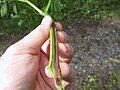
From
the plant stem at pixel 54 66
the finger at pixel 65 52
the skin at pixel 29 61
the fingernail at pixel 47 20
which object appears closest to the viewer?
the plant stem at pixel 54 66

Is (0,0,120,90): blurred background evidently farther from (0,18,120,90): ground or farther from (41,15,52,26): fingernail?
(41,15,52,26): fingernail

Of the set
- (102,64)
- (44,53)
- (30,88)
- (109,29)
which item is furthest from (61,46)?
(109,29)

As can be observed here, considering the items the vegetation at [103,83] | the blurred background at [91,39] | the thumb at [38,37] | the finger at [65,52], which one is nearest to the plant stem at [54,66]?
the thumb at [38,37]

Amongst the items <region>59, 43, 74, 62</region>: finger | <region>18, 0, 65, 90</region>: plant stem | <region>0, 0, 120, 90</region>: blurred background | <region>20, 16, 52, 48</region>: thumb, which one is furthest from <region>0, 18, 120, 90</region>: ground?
<region>18, 0, 65, 90</region>: plant stem

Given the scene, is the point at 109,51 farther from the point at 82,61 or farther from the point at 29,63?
the point at 29,63

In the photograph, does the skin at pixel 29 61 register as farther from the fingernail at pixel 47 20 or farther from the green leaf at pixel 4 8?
the green leaf at pixel 4 8

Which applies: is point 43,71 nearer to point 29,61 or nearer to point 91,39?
point 29,61

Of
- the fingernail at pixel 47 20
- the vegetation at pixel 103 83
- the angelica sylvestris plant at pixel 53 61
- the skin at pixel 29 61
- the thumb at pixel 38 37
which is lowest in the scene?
the vegetation at pixel 103 83
